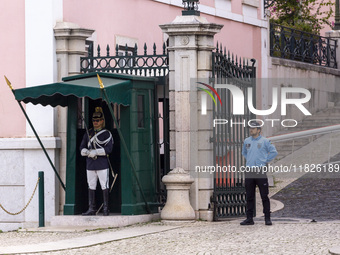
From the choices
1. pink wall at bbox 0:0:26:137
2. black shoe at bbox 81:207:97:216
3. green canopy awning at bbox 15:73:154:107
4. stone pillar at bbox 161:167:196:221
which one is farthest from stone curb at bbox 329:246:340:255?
pink wall at bbox 0:0:26:137

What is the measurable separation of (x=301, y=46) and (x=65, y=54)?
535 inches

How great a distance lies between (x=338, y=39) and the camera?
1261 inches

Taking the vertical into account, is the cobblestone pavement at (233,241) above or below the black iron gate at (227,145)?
below

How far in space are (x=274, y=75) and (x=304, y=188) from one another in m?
7.36

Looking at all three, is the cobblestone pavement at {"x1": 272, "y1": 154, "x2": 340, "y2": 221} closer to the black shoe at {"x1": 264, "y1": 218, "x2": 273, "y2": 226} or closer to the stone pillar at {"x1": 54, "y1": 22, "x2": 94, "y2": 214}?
the black shoe at {"x1": 264, "y1": 218, "x2": 273, "y2": 226}

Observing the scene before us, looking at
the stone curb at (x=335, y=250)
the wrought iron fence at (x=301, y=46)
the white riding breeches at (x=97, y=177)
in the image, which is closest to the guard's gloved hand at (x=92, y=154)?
the white riding breeches at (x=97, y=177)

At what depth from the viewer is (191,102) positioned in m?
16.3

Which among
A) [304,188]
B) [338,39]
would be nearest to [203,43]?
[304,188]

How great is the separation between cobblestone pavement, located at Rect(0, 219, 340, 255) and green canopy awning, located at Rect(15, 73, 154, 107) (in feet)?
7.12

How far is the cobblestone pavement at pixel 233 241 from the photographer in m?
12.7

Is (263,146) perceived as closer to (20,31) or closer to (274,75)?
(20,31)

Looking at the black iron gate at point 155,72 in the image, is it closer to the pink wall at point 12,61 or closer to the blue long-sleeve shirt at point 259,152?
the pink wall at point 12,61

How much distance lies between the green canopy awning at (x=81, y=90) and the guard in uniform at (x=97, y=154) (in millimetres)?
577

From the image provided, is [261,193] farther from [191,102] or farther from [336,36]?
[336,36]
